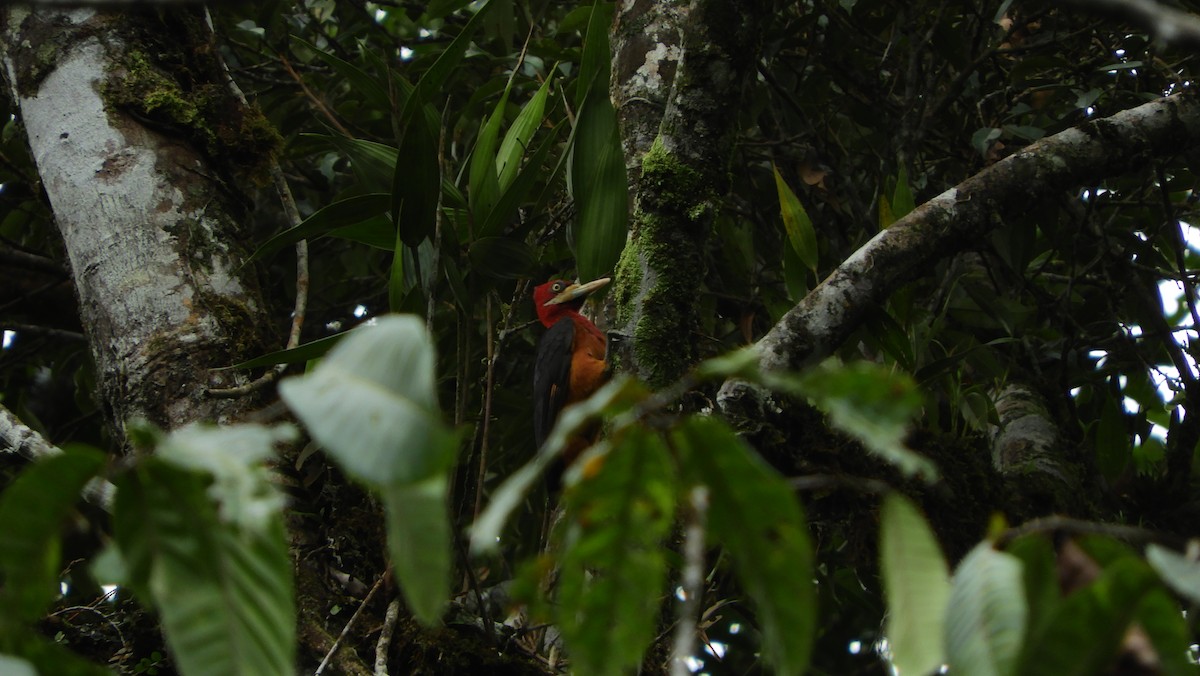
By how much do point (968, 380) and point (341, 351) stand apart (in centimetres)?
390

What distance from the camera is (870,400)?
97 cm

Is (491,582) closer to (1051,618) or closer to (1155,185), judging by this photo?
(1155,185)

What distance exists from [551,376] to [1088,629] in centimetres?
326

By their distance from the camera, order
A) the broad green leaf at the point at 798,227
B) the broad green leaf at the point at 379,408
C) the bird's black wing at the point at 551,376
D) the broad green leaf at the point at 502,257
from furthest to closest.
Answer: the bird's black wing at the point at 551,376 < the broad green leaf at the point at 798,227 < the broad green leaf at the point at 502,257 < the broad green leaf at the point at 379,408

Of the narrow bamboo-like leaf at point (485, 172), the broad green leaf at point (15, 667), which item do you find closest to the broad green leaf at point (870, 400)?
the broad green leaf at point (15, 667)

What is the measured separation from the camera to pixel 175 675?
2.40m

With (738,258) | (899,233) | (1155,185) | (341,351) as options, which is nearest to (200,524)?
(341,351)

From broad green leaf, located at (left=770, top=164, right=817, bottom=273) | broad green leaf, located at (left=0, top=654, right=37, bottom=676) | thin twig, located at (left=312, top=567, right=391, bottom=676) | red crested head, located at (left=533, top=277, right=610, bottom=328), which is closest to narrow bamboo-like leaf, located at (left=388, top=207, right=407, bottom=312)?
thin twig, located at (left=312, top=567, right=391, bottom=676)

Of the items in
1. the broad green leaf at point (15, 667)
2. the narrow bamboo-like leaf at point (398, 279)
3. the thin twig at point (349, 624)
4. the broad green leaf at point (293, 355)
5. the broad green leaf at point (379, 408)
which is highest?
the broad green leaf at point (379, 408)

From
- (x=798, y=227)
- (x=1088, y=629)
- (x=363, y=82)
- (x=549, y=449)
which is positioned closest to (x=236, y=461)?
(x=549, y=449)

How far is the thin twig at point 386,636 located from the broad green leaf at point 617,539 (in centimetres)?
132

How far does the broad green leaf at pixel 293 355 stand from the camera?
7.97 feet

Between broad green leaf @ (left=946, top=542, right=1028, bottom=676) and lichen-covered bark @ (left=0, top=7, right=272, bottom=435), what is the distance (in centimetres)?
191

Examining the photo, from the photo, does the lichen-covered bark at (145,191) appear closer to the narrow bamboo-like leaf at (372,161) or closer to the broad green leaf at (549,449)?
the narrow bamboo-like leaf at (372,161)
